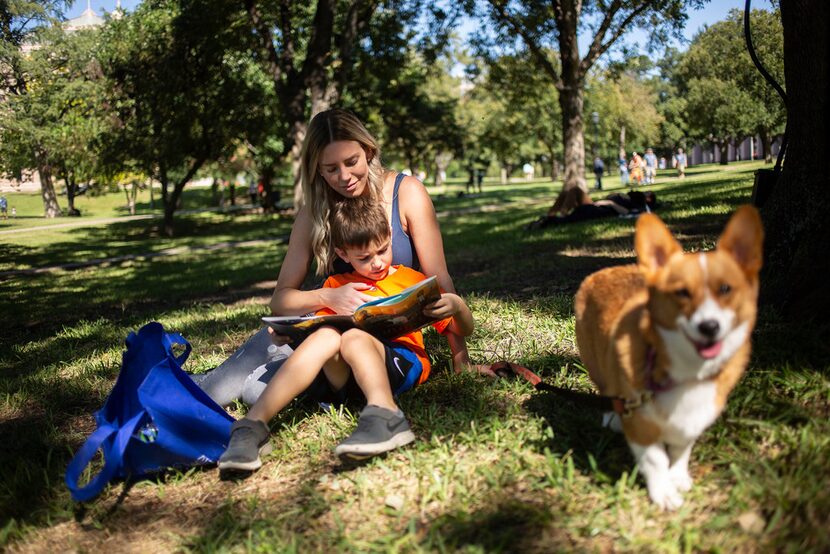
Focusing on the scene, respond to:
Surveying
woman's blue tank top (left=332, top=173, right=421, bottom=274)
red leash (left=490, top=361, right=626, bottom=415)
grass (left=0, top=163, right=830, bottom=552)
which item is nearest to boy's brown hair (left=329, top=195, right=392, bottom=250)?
woman's blue tank top (left=332, top=173, right=421, bottom=274)

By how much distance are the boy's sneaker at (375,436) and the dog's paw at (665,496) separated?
1.00 meters

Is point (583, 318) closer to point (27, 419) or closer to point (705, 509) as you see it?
point (705, 509)

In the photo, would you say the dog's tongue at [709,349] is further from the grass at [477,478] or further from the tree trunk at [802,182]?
the tree trunk at [802,182]

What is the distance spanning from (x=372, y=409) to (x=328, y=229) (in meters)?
1.09

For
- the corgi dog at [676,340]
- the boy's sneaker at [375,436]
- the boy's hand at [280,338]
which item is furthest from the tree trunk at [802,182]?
the boy's hand at [280,338]

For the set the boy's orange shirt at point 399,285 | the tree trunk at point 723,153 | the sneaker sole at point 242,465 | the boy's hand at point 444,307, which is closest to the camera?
the sneaker sole at point 242,465

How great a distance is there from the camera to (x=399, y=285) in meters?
3.18

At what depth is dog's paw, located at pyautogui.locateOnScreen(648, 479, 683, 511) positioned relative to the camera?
1.99 m

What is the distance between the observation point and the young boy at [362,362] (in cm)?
256

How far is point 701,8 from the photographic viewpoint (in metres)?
12.7

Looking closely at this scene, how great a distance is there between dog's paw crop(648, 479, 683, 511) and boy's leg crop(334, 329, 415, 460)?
1.00m

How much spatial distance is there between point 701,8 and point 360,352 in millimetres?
13223

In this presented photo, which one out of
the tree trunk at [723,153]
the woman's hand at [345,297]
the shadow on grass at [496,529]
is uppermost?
the tree trunk at [723,153]

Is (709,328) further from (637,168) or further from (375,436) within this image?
(637,168)
